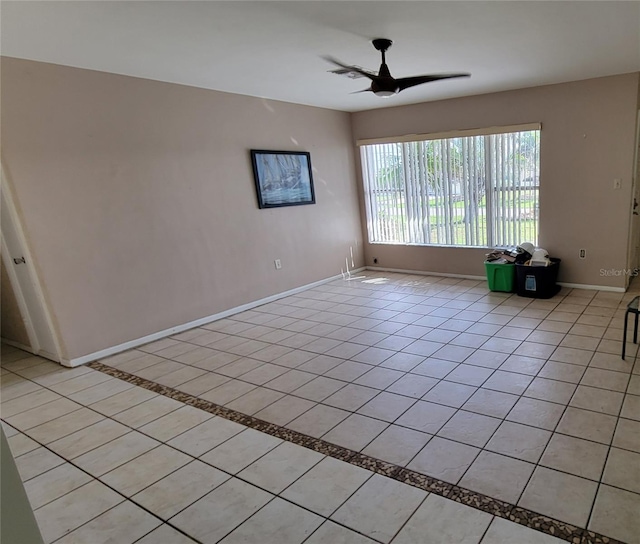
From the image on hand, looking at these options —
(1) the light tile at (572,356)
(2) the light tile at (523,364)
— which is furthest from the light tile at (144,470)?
(1) the light tile at (572,356)

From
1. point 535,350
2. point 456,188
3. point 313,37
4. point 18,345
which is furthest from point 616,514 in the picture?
point 18,345

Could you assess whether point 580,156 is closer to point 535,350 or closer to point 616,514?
point 535,350

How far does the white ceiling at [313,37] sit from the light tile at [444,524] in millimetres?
2514

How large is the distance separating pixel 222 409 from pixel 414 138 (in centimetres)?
424

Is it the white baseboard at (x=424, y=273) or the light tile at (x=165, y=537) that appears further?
the white baseboard at (x=424, y=273)

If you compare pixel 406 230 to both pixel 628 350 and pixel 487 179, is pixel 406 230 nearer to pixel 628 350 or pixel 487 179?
pixel 487 179

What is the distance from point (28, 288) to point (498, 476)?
3859 millimetres

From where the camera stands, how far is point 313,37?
9.03 ft

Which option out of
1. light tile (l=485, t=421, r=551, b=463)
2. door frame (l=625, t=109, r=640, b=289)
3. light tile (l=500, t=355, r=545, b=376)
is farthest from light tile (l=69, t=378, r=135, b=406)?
door frame (l=625, t=109, r=640, b=289)

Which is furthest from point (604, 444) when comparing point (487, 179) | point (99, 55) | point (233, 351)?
point (99, 55)

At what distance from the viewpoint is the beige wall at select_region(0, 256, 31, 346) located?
3.98m

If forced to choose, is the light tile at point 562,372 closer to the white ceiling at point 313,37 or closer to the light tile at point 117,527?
the white ceiling at point 313,37

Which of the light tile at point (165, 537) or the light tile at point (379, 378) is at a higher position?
the light tile at point (165, 537)

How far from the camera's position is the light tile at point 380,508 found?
1697 mm
